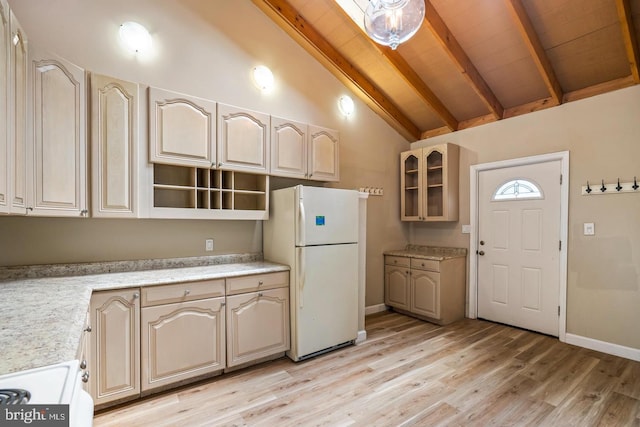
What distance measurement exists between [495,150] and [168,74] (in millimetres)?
3736

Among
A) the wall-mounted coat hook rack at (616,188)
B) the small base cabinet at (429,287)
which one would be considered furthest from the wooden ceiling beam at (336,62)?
the wall-mounted coat hook rack at (616,188)

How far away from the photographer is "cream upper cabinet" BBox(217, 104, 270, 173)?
273 cm

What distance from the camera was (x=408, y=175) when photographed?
4555 mm

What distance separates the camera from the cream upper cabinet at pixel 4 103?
1.50 metres

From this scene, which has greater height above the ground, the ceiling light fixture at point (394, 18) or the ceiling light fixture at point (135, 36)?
the ceiling light fixture at point (135, 36)

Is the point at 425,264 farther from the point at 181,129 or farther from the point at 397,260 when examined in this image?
the point at 181,129

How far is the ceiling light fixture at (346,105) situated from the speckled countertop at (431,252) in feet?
6.59

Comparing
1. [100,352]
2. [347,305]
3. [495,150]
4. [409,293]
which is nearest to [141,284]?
[100,352]

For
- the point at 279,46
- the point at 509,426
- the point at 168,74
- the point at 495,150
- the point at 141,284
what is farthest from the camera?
the point at 495,150

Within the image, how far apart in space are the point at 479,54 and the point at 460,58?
0.76ft

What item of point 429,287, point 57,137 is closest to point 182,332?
point 57,137

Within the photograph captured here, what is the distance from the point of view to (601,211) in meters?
2.99

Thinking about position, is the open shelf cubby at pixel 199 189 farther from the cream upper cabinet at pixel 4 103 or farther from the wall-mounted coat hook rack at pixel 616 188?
the wall-mounted coat hook rack at pixel 616 188

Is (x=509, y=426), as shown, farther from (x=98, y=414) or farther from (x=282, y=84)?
(x=282, y=84)
